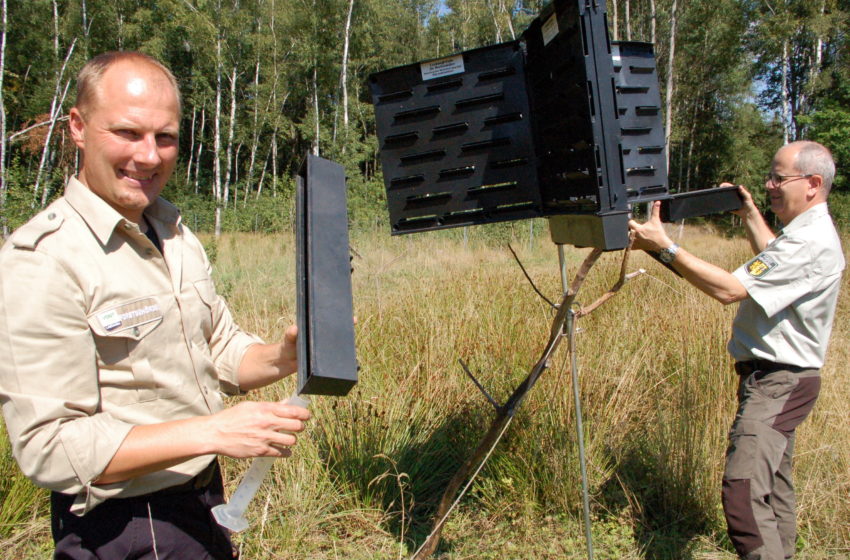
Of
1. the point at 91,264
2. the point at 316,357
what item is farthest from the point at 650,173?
the point at 91,264

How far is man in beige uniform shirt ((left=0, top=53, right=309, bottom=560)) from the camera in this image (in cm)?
111

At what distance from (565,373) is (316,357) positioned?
2.35 m

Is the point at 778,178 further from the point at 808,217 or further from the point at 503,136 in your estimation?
the point at 503,136

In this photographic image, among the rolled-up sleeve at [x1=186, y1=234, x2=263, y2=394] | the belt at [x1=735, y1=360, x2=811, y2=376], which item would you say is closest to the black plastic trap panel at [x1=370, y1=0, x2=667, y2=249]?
the rolled-up sleeve at [x1=186, y1=234, x2=263, y2=394]

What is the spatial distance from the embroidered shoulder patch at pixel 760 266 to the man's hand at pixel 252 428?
2091 millimetres

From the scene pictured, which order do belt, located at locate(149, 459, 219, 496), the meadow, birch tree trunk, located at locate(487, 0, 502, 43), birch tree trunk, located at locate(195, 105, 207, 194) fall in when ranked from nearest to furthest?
belt, located at locate(149, 459, 219, 496), the meadow, birch tree trunk, located at locate(487, 0, 502, 43), birch tree trunk, located at locate(195, 105, 207, 194)

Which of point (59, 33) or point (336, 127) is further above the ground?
point (59, 33)

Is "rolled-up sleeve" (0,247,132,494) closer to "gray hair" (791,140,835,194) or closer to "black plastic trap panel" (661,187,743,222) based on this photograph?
"black plastic trap panel" (661,187,743,222)

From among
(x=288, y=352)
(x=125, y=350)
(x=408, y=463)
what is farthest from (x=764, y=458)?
(x=125, y=350)

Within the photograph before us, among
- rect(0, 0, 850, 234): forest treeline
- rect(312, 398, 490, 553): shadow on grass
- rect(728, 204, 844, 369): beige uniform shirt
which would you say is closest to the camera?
rect(728, 204, 844, 369): beige uniform shirt

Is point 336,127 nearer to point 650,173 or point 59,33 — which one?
point 59,33

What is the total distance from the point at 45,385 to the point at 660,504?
2.95 meters

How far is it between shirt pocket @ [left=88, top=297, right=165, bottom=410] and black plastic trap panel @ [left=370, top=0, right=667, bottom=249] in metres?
0.85

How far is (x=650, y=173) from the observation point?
1840 mm
